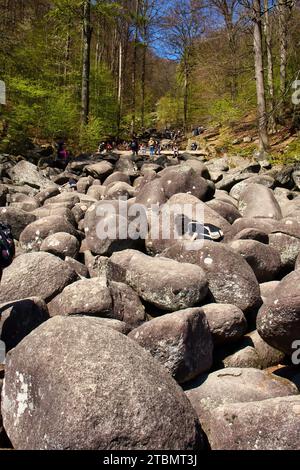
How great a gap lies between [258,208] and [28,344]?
7.98 meters

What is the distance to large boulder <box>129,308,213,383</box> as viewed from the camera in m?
4.75

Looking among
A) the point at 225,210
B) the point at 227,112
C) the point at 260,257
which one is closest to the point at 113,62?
the point at 227,112

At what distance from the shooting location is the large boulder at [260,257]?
23.7ft

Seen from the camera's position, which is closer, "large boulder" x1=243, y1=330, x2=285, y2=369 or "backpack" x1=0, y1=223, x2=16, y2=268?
"backpack" x1=0, y1=223, x2=16, y2=268

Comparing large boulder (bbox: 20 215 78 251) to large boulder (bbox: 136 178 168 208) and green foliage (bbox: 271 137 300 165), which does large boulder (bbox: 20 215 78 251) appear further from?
green foliage (bbox: 271 137 300 165)

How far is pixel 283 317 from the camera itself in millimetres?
4859

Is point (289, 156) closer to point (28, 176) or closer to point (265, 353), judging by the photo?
point (28, 176)

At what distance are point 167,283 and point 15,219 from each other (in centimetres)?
475

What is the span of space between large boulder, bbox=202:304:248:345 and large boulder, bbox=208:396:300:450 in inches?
65.3

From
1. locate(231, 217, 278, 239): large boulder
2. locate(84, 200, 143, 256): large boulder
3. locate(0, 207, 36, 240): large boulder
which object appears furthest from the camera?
locate(0, 207, 36, 240): large boulder


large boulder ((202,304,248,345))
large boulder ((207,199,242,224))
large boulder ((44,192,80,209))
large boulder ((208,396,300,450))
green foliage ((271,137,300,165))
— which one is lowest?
large boulder ((208,396,300,450))

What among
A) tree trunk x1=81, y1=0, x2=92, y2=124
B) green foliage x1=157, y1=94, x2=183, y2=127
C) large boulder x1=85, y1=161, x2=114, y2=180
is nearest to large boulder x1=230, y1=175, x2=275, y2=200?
large boulder x1=85, y1=161, x2=114, y2=180

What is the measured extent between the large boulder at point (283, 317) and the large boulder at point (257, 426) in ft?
4.04
